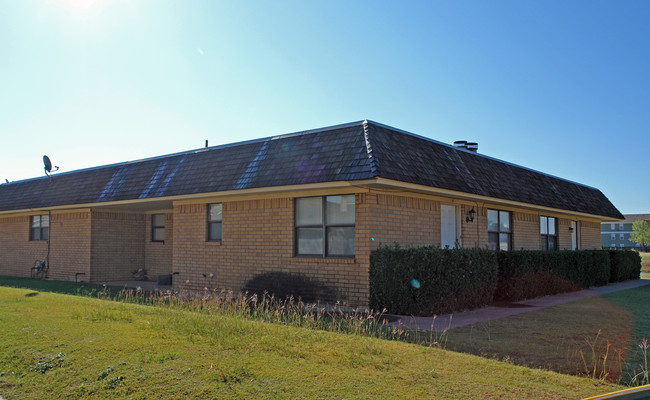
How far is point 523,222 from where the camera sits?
17656 millimetres

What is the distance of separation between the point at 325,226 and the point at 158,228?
32.4 ft

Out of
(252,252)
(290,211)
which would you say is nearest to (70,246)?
(252,252)

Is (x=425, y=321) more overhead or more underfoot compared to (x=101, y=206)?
more underfoot

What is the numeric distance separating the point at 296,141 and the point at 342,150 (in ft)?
6.05

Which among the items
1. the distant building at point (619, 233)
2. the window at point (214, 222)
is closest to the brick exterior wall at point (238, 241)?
the window at point (214, 222)

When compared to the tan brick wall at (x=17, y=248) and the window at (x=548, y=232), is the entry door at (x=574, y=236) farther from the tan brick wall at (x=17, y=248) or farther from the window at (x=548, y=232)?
the tan brick wall at (x=17, y=248)

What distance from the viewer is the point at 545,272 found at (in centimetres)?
Result: 1499

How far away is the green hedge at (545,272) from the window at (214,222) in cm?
748

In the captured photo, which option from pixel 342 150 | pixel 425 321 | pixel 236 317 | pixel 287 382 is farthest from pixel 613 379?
pixel 342 150

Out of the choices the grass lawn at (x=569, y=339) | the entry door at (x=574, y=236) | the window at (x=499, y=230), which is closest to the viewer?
the grass lawn at (x=569, y=339)

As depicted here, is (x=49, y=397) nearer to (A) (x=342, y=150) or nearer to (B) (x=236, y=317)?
(B) (x=236, y=317)

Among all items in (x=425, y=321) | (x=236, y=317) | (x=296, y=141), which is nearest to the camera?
(x=236, y=317)

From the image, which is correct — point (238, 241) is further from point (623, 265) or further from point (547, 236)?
point (623, 265)

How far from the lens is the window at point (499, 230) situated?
52.8 feet
